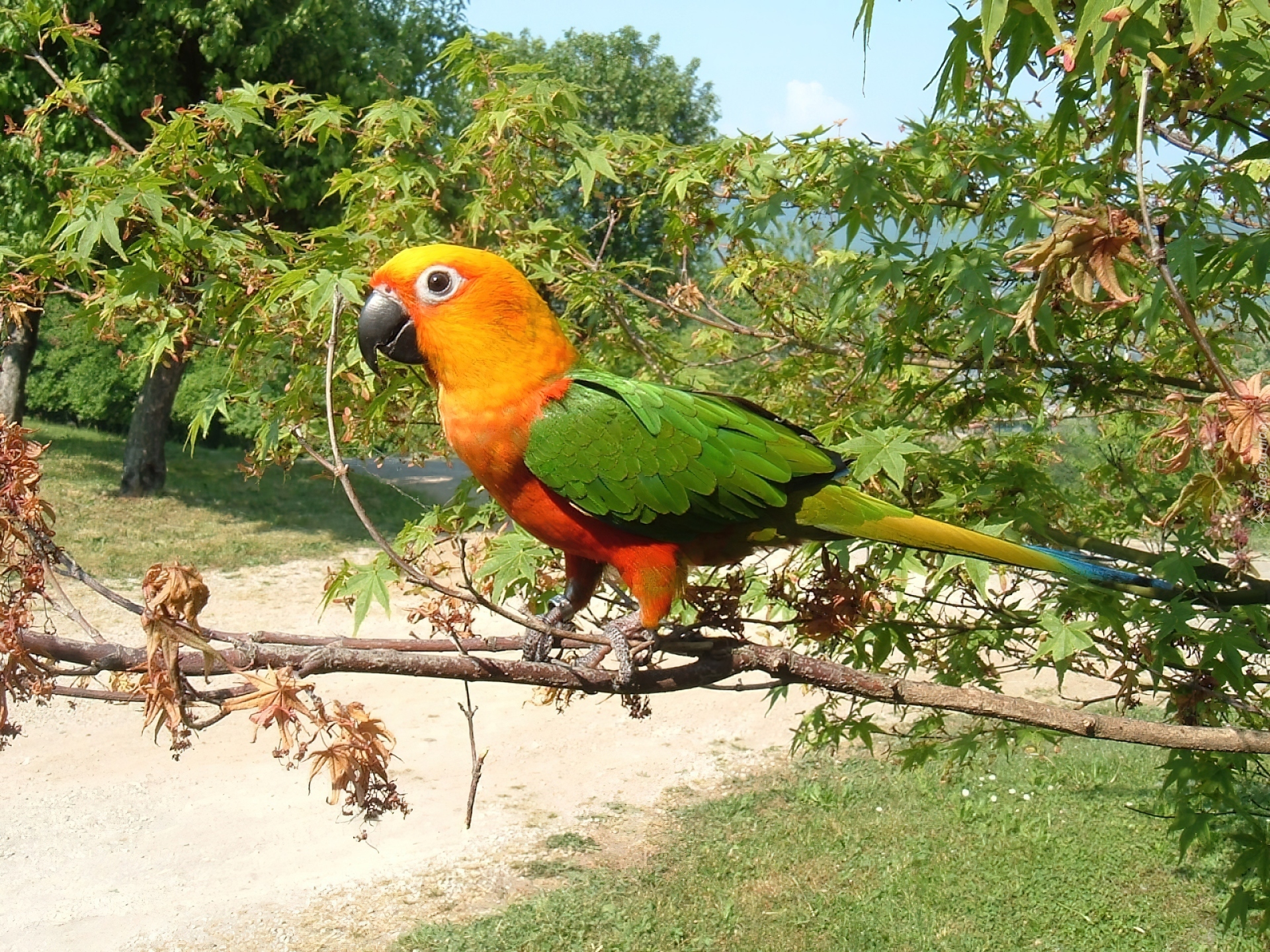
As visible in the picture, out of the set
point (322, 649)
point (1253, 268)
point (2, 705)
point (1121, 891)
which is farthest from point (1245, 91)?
point (1121, 891)

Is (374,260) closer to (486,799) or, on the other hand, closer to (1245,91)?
(1245,91)

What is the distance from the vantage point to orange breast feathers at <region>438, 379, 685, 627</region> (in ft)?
8.05

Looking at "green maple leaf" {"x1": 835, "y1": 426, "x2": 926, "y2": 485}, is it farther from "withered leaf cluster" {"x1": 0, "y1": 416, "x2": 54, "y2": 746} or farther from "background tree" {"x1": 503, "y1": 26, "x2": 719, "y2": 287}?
"background tree" {"x1": 503, "y1": 26, "x2": 719, "y2": 287}

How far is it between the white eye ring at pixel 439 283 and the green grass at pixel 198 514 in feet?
30.0

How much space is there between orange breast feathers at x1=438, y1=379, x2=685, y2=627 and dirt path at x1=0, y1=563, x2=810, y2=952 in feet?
9.07

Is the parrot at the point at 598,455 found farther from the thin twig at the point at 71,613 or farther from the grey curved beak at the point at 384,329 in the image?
the thin twig at the point at 71,613

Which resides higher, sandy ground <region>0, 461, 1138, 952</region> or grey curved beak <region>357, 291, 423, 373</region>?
grey curved beak <region>357, 291, 423, 373</region>

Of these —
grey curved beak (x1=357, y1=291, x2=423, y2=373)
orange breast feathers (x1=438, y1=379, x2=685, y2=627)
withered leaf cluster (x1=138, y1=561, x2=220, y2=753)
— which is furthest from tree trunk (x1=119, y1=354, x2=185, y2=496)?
withered leaf cluster (x1=138, y1=561, x2=220, y2=753)

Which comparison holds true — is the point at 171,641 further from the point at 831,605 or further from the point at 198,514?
the point at 198,514

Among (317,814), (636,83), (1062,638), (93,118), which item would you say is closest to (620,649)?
(1062,638)

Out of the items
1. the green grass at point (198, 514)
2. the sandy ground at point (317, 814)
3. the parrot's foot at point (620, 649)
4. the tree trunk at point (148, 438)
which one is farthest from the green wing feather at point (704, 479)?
the tree trunk at point (148, 438)

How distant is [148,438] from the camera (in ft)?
51.3

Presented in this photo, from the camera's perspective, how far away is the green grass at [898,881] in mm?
5016

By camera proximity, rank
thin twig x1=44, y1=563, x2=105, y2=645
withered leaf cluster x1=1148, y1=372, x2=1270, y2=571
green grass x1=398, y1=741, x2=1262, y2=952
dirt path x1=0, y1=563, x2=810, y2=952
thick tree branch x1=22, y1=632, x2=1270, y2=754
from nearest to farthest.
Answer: thin twig x1=44, y1=563, x2=105, y2=645 → withered leaf cluster x1=1148, y1=372, x2=1270, y2=571 → thick tree branch x1=22, y1=632, x2=1270, y2=754 → green grass x1=398, y1=741, x2=1262, y2=952 → dirt path x1=0, y1=563, x2=810, y2=952
